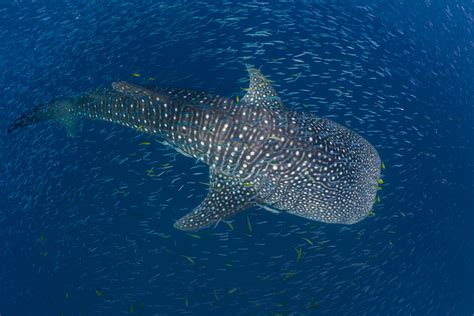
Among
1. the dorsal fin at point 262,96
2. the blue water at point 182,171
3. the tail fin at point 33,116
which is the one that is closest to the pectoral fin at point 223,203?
the dorsal fin at point 262,96

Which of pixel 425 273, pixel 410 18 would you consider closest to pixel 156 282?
pixel 425 273

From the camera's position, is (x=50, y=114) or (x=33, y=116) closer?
(x=33, y=116)

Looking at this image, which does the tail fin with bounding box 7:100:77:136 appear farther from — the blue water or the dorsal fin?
the dorsal fin

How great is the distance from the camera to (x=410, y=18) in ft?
51.2

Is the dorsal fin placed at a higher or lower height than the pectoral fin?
higher

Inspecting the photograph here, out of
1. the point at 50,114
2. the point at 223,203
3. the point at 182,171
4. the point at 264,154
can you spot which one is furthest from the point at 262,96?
the point at 50,114

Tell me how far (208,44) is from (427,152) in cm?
925

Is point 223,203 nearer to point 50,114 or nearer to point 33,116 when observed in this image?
point 50,114

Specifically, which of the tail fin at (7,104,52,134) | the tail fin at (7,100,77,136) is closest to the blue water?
the tail fin at (7,100,77,136)

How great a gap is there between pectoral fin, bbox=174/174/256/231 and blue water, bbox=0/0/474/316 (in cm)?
221

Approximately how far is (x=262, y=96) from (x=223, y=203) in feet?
7.70

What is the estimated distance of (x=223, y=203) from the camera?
7.38 metres

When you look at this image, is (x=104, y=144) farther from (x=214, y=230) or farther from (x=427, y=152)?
(x=427, y=152)

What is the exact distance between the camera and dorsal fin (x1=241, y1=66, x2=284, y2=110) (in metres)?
7.83
